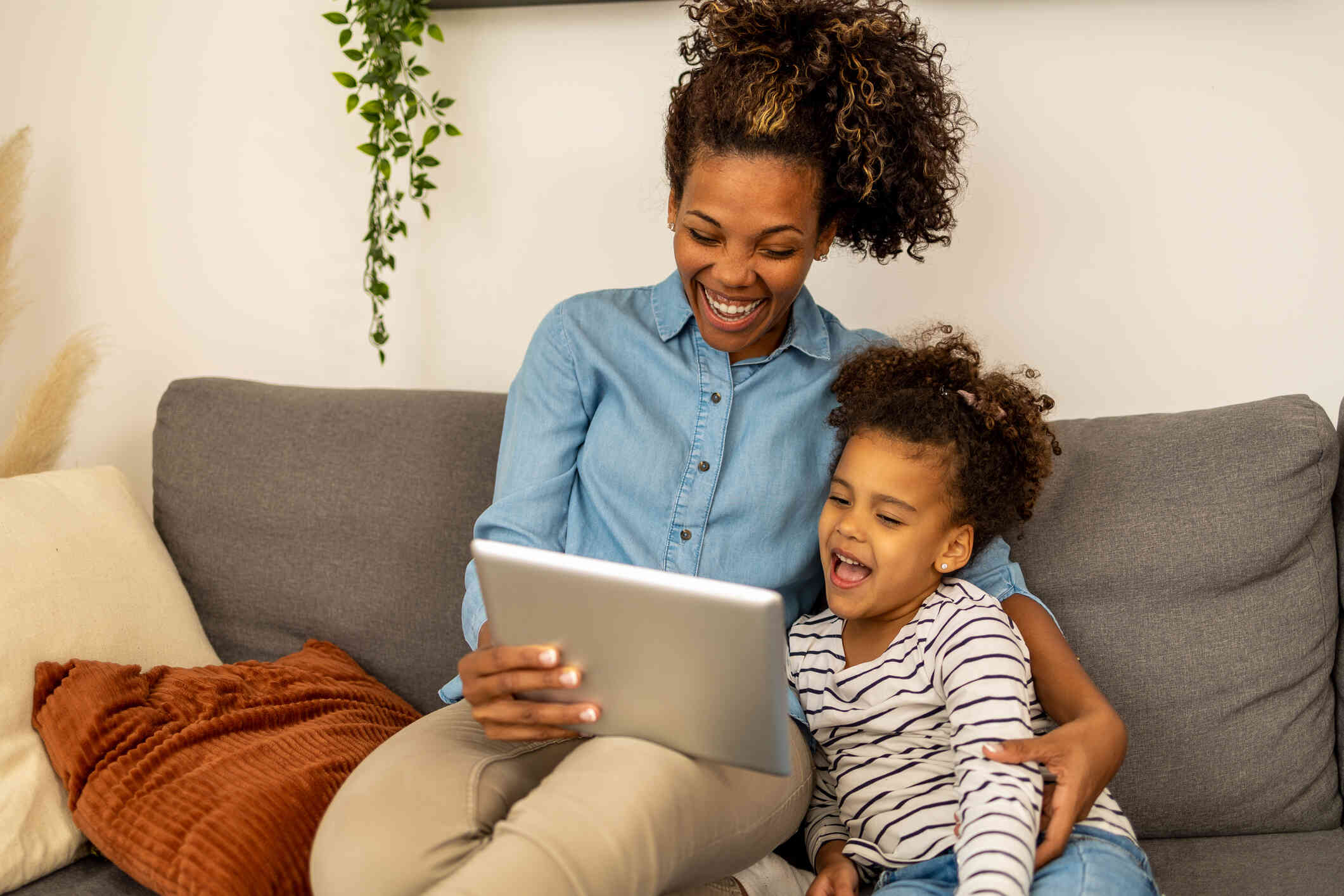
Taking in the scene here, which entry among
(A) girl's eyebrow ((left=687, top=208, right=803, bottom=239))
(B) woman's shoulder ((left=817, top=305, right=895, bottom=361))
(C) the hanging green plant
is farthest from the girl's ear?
(C) the hanging green plant

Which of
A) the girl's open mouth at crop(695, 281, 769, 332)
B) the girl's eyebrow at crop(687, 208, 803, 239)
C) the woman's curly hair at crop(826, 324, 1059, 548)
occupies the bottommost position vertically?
the woman's curly hair at crop(826, 324, 1059, 548)

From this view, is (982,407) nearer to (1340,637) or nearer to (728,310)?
(728,310)

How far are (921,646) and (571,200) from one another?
3.44 feet

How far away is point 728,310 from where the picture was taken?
1298 millimetres

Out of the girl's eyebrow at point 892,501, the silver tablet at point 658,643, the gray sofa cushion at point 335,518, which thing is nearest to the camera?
the silver tablet at point 658,643

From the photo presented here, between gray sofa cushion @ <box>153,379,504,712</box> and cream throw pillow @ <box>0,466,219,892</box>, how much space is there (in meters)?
0.07

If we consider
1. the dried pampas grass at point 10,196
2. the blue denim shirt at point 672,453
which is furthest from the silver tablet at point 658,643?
the dried pampas grass at point 10,196

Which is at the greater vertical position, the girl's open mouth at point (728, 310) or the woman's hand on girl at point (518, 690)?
the girl's open mouth at point (728, 310)

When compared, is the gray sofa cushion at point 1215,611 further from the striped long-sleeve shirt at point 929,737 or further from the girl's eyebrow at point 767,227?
the girl's eyebrow at point 767,227

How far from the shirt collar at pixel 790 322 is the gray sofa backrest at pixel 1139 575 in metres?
0.36

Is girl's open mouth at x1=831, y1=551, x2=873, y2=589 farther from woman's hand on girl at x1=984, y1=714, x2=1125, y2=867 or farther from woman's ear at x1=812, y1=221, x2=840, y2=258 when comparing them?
woman's ear at x1=812, y1=221, x2=840, y2=258

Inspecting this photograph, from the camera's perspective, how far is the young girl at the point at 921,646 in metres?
1.09

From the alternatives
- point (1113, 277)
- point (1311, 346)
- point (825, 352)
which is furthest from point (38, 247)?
point (1311, 346)

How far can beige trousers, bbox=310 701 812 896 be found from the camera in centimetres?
90
